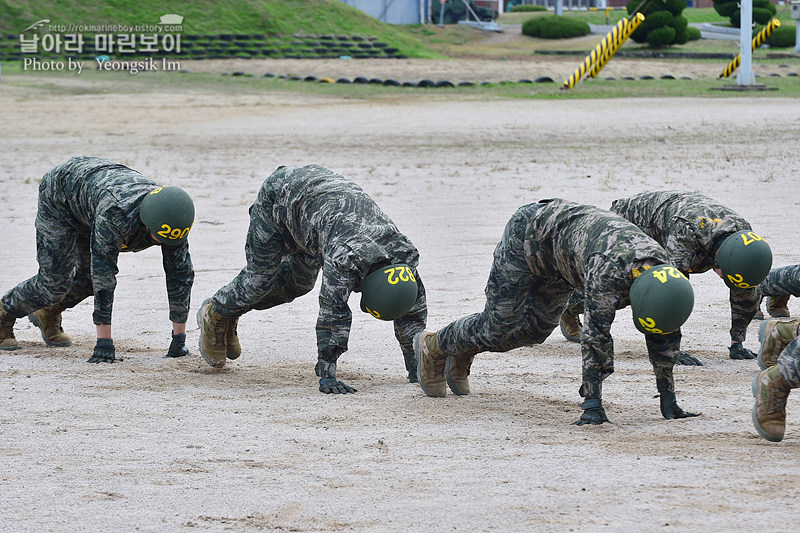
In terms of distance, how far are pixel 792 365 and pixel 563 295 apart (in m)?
1.63

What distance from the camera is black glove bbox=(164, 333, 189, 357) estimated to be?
343 inches

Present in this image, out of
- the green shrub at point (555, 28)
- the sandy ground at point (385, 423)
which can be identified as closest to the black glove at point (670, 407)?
the sandy ground at point (385, 423)

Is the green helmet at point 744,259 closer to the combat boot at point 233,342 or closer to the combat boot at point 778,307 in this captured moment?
the combat boot at point 778,307

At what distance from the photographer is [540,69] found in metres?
39.7

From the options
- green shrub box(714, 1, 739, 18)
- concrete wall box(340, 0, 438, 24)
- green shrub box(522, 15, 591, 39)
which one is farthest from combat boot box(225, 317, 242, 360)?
concrete wall box(340, 0, 438, 24)

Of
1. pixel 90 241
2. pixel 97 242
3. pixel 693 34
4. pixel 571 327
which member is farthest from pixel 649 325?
pixel 693 34

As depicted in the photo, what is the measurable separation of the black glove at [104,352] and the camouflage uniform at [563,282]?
9.51 feet

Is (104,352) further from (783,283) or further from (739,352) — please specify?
(783,283)

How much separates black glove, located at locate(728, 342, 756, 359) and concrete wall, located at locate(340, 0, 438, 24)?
55.6m

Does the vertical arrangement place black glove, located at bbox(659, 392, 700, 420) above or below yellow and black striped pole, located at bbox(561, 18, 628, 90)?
below

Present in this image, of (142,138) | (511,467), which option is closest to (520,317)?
(511,467)

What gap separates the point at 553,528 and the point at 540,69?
1432 inches

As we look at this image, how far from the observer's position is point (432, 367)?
711cm

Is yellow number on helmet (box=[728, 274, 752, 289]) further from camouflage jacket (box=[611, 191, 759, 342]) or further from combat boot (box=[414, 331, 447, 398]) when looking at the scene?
combat boot (box=[414, 331, 447, 398])
